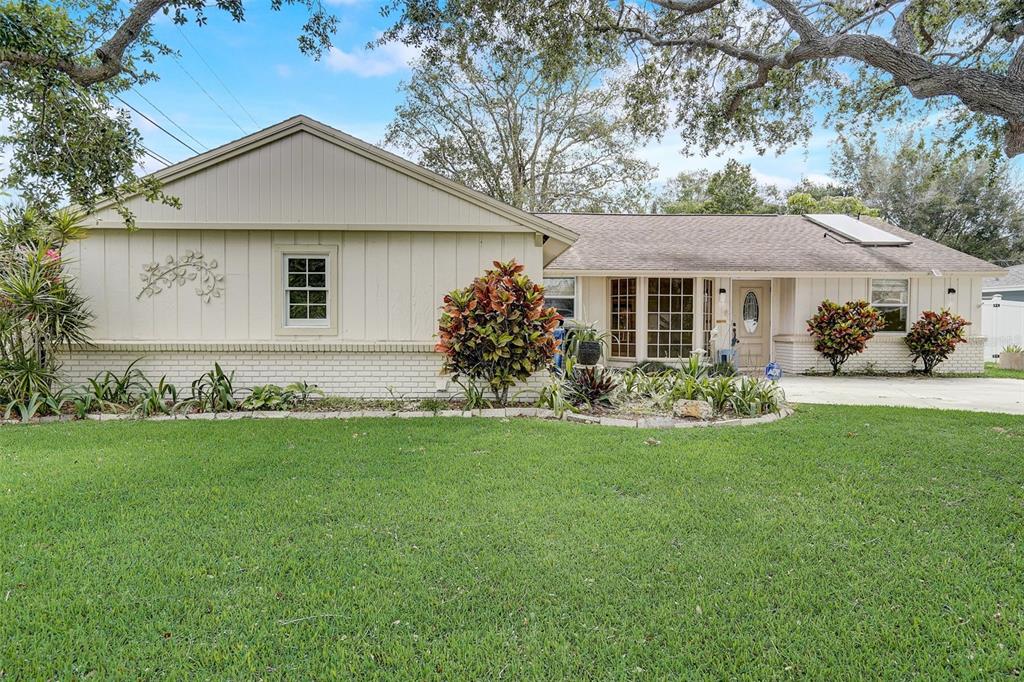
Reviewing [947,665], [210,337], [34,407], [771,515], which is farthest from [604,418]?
[34,407]

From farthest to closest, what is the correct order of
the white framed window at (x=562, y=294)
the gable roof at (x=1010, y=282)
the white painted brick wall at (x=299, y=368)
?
the gable roof at (x=1010, y=282)
the white framed window at (x=562, y=294)
the white painted brick wall at (x=299, y=368)

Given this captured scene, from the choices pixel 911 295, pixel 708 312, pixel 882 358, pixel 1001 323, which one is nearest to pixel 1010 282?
pixel 1001 323

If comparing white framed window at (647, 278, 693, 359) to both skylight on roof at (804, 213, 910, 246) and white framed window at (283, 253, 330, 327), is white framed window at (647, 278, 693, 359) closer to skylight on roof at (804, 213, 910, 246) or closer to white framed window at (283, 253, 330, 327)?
skylight on roof at (804, 213, 910, 246)

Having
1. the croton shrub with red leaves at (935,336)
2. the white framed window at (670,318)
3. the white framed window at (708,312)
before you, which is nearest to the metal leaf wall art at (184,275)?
the white framed window at (670,318)

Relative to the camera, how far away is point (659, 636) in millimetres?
2502

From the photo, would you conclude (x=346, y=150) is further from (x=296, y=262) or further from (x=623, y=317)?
(x=623, y=317)

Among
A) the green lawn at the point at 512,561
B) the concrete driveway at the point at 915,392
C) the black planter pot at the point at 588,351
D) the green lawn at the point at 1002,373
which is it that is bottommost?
the green lawn at the point at 512,561

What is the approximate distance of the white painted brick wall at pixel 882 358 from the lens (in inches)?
488

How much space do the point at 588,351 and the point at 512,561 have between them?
621 cm

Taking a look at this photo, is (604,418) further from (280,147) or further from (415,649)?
(280,147)

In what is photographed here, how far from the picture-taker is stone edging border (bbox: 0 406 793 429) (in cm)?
680

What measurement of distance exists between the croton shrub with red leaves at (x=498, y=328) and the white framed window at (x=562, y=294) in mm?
4672

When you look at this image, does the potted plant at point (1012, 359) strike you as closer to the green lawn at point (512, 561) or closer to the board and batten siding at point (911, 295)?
the board and batten siding at point (911, 295)

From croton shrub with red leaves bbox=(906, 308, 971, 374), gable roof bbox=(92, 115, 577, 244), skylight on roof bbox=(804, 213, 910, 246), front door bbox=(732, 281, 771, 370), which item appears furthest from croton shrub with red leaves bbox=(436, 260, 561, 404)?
skylight on roof bbox=(804, 213, 910, 246)
